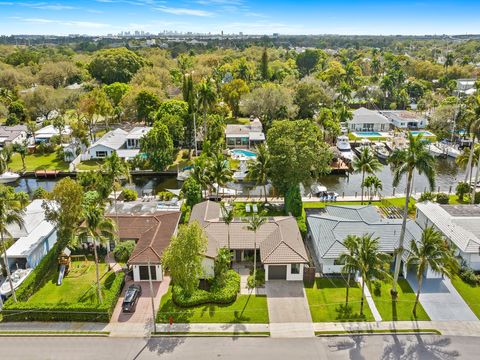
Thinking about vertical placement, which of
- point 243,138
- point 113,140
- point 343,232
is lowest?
point 343,232

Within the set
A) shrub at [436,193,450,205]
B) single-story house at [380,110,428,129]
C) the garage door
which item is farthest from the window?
single-story house at [380,110,428,129]

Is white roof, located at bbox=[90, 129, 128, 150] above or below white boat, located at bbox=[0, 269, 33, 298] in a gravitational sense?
above

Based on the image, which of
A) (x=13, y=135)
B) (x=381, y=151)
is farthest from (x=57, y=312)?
(x=381, y=151)

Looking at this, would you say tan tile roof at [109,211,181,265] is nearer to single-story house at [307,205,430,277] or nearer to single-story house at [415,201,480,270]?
single-story house at [307,205,430,277]

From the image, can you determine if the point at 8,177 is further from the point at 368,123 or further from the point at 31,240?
the point at 368,123

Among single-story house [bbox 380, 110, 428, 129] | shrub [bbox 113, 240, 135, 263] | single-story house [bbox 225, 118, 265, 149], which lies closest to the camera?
shrub [bbox 113, 240, 135, 263]

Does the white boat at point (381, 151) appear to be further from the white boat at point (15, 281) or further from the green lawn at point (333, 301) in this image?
the white boat at point (15, 281)

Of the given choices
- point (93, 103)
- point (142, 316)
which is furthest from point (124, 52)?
point (142, 316)
